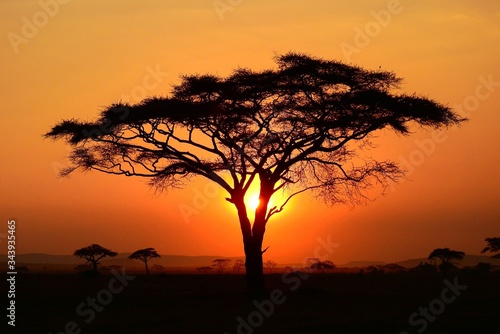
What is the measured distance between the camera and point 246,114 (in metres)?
31.8

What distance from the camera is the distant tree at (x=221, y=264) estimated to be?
86.6 m

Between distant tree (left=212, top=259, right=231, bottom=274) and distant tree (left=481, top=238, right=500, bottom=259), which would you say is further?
distant tree (left=212, top=259, right=231, bottom=274)

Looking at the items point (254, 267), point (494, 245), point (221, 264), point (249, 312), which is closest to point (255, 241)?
point (254, 267)

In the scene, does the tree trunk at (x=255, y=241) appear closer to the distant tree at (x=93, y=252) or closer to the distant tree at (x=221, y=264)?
the distant tree at (x=93, y=252)

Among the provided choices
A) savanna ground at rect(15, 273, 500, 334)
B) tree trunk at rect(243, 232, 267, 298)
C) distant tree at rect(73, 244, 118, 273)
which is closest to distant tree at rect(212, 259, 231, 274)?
distant tree at rect(73, 244, 118, 273)

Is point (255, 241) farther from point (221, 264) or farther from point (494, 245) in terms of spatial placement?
point (221, 264)

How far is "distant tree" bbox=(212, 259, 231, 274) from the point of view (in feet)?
284

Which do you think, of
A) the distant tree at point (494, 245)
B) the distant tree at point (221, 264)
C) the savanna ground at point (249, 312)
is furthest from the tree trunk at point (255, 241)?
the distant tree at point (221, 264)

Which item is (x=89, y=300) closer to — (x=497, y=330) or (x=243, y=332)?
(x=243, y=332)

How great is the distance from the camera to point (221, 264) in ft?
288

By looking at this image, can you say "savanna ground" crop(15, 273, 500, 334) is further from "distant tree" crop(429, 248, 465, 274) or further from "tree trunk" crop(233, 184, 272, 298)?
"distant tree" crop(429, 248, 465, 274)

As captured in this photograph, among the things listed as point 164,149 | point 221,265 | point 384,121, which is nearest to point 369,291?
point 384,121

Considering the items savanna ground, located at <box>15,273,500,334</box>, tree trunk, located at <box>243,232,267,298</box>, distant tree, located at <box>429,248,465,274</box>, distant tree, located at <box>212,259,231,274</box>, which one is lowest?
savanna ground, located at <box>15,273,500,334</box>

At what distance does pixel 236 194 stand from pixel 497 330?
39.5 feet
